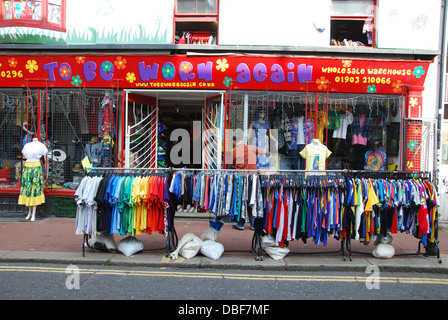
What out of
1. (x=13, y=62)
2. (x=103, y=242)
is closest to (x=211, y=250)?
(x=103, y=242)

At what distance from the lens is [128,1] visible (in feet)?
31.4

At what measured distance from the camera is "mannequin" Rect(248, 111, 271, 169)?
387 inches

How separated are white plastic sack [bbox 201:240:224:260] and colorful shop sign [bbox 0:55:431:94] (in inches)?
176

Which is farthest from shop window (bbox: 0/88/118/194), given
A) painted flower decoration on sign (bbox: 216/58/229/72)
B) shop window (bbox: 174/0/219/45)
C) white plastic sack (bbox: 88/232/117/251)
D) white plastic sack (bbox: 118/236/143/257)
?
white plastic sack (bbox: 118/236/143/257)

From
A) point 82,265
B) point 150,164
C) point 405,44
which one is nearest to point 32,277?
point 82,265

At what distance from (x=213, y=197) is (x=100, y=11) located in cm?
614

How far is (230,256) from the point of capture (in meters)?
6.54

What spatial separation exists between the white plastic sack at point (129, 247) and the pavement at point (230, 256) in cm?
9

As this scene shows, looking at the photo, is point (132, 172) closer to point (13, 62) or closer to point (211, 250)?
point (211, 250)

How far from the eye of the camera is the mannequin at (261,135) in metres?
9.83

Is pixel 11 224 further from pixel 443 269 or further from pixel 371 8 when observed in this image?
pixel 371 8

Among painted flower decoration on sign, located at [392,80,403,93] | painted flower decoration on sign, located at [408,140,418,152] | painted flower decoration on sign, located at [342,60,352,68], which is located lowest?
painted flower decoration on sign, located at [408,140,418,152]

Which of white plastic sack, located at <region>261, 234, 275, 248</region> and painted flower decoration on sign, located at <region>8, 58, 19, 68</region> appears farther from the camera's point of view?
painted flower decoration on sign, located at <region>8, 58, 19, 68</region>

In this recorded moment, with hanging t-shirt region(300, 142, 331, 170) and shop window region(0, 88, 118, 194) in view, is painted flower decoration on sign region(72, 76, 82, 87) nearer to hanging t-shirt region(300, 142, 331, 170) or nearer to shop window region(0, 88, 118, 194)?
shop window region(0, 88, 118, 194)
